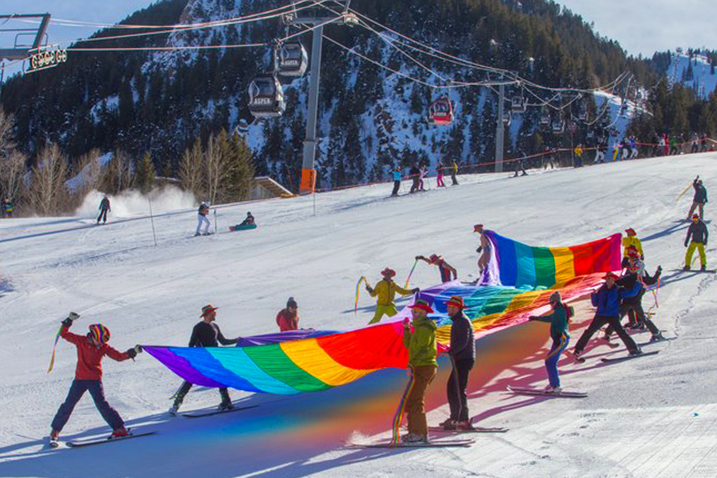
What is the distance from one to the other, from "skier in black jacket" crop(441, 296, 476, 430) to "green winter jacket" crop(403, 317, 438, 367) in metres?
0.52

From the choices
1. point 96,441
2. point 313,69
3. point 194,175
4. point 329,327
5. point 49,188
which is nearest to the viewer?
point 96,441

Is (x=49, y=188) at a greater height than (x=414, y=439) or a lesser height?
greater

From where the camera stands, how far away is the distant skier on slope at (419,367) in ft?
25.9

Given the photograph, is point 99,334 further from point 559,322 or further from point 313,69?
point 313,69

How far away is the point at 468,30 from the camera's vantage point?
6275 inches

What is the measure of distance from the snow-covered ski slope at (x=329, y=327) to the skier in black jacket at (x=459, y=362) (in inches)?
16.2

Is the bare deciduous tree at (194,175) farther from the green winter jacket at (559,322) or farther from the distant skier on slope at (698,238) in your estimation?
the green winter jacket at (559,322)

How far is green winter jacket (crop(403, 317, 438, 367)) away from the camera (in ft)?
26.1

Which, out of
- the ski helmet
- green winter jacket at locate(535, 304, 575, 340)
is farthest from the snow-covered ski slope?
the ski helmet

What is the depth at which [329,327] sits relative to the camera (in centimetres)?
1322

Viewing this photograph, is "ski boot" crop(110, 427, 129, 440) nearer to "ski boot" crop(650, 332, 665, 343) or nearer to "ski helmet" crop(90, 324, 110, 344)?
"ski helmet" crop(90, 324, 110, 344)

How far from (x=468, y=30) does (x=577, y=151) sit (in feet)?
407

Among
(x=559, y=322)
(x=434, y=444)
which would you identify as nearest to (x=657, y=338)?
(x=559, y=322)

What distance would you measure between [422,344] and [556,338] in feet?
8.57
